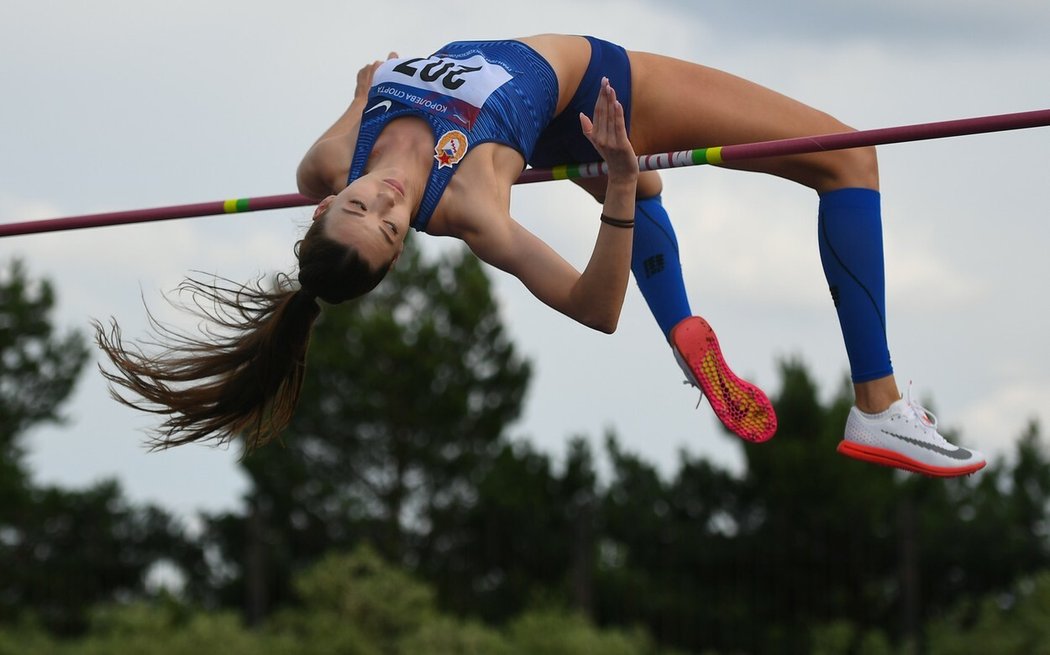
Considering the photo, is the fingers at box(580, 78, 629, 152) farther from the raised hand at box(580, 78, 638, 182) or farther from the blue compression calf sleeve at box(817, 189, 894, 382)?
the blue compression calf sleeve at box(817, 189, 894, 382)

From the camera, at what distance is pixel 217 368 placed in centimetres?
446

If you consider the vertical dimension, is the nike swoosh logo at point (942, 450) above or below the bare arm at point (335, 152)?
below

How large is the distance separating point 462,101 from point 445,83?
0.09 metres

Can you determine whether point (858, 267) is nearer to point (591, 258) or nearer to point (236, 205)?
point (591, 258)

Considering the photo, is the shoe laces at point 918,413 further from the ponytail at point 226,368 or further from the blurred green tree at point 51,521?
the blurred green tree at point 51,521

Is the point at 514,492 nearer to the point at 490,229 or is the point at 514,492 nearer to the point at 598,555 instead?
the point at 598,555

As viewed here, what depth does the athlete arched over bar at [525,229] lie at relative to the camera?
3883 mm

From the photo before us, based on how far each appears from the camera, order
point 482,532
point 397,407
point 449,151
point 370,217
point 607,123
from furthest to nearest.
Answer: point 397,407 < point 482,532 < point 449,151 < point 370,217 < point 607,123

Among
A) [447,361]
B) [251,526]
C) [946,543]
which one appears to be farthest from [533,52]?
[447,361]

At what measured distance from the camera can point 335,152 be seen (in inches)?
167

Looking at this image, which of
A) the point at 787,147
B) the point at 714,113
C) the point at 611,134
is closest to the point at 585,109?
the point at 714,113

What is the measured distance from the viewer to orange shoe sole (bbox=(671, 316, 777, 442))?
4.43 meters

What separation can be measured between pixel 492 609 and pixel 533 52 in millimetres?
12585

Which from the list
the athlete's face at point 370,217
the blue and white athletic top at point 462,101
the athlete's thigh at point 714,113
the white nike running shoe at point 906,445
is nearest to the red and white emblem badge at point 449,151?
the blue and white athletic top at point 462,101
